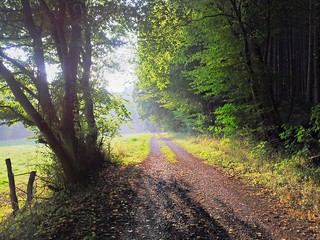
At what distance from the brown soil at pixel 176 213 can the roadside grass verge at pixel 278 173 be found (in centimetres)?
40

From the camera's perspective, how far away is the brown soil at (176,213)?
5.26 metres

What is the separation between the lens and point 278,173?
8773mm

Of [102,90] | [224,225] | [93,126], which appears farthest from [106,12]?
[224,225]

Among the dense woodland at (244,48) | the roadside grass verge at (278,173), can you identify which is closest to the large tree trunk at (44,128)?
the roadside grass verge at (278,173)

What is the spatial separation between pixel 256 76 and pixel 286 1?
335 centimetres

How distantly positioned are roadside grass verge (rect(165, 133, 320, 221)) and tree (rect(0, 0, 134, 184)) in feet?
19.8

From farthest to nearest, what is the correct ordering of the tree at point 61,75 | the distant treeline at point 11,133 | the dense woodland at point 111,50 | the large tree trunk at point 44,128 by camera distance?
the distant treeline at point 11,133
the dense woodland at point 111,50
the tree at point 61,75
the large tree trunk at point 44,128

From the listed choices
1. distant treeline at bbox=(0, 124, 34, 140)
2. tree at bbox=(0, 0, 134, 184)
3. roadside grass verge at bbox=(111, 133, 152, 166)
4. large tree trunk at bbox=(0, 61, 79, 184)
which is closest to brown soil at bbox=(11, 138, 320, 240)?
large tree trunk at bbox=(0, 61, 79, 184)

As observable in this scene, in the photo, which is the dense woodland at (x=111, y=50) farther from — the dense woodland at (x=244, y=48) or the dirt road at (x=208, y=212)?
the dirt road at (x=208, y=212)

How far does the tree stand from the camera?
350 inches

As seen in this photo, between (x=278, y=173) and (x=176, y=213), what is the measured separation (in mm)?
4296

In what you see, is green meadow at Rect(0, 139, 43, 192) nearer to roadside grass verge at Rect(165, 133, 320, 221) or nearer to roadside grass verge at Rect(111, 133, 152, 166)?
roadside grass verge at Rect(111, 133, 152, 166)

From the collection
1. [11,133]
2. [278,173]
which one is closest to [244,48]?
[278,173]

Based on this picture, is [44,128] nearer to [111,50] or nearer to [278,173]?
[111,50]
